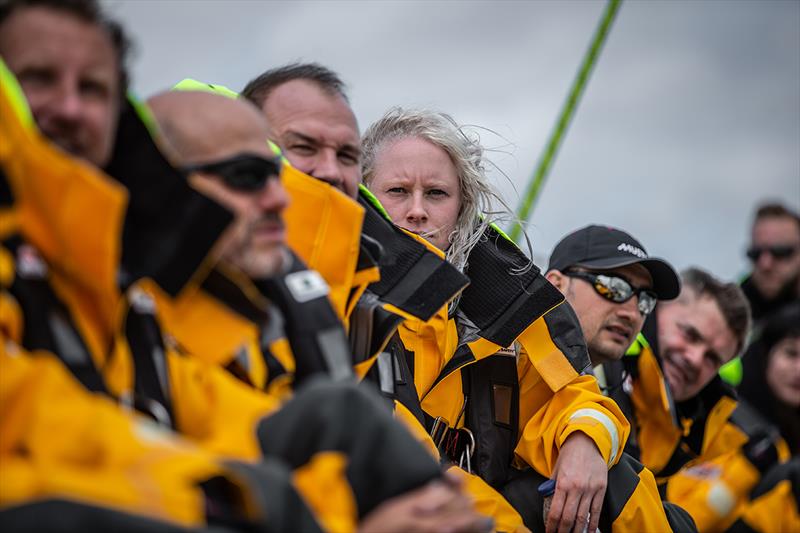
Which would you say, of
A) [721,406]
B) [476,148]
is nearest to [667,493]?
[721,406]

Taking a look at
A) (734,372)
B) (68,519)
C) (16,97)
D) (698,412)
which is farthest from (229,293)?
(734,372)

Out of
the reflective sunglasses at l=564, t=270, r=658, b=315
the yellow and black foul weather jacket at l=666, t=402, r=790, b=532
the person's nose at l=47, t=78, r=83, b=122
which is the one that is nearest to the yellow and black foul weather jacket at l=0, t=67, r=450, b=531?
the person's nose at l=47, t=78, r=83, b=122

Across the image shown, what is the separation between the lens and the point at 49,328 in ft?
6.99

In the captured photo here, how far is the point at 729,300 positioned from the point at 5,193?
466cm

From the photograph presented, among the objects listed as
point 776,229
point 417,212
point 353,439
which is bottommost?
point 776,229

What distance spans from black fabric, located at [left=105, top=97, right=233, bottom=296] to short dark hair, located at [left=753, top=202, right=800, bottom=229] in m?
6.93

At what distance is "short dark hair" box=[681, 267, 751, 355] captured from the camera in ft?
20.1

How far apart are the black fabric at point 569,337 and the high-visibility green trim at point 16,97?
2.42m

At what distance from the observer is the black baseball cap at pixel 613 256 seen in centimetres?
500

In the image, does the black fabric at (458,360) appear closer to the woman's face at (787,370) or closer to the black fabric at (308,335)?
the black fabric at (308,335)

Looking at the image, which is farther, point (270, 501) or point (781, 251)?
point (781, 251)

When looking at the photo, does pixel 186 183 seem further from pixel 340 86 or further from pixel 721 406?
pixel 721 406

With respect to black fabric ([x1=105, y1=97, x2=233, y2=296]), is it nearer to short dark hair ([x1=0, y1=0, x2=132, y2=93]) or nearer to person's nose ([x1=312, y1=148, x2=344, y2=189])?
short dark hair ([x1=0, y1=0, x2=132, y2=93])

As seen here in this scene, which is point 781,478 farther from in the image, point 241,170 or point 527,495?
point 241,170
